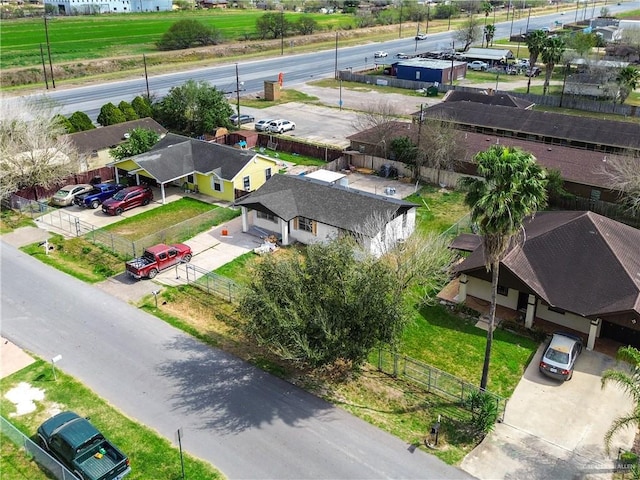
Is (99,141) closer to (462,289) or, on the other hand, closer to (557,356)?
(462,289)

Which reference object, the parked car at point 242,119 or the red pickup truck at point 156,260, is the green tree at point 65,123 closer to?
the parked car at point 242,119

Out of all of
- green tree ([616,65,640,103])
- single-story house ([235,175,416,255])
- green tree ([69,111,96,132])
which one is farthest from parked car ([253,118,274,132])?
green tree ([616,65,640,103])

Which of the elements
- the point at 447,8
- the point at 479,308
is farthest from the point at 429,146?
the point at 447,8

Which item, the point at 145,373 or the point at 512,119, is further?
the point at 512,119

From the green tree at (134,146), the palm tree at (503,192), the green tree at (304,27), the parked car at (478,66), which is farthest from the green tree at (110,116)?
the green tree at (304,27)

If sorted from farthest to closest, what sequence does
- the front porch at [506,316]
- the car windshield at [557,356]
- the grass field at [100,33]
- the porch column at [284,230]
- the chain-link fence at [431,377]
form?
the grass field at [100,33], the porch column at [284,230], the front porch at [506,316], the car windshield at [557,356], the chain-link fence at [431,377]

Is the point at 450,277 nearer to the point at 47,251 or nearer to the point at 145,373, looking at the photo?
the point at 145,373
